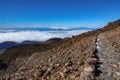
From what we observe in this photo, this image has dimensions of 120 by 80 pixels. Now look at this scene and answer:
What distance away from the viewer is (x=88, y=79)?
10609mm

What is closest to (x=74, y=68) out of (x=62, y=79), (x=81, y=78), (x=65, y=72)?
(x=65, y=72)

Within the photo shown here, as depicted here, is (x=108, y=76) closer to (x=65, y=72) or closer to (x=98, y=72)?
(x=98, y=72)

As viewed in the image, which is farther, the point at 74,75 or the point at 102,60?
the point at 102,60

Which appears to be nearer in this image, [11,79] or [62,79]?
[62,79]

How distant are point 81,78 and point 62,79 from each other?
3.71 feet

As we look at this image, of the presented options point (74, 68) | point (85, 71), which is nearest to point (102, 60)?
point (74, 68)

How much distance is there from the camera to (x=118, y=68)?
40.5 feet

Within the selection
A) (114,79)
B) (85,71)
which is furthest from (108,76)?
(85,71)

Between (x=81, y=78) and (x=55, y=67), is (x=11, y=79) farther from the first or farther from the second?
(x=81, y=78)

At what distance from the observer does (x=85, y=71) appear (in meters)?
11.9

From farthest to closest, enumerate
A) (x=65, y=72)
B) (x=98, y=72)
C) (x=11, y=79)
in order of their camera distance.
→ (x=11, y=79)
(x=65, y=72)
(x=98, y=72)

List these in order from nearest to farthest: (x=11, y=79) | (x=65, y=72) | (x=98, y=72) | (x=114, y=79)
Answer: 1. (x=114, y=79)
2. (x=98, y=72)
3. (x=65, y=72)
4. (x=11, y=79)

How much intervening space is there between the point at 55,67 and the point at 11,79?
2.25m

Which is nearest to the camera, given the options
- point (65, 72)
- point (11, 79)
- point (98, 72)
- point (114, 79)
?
point (114, 79)
